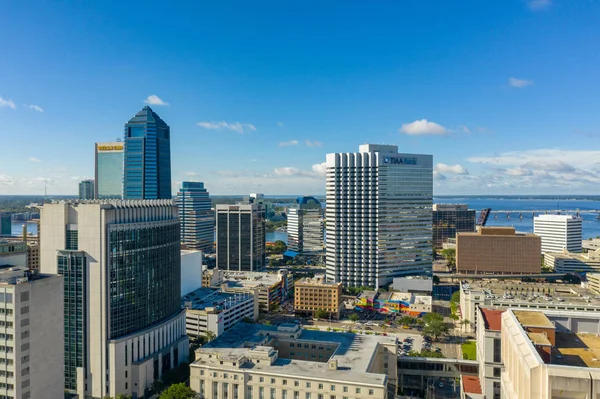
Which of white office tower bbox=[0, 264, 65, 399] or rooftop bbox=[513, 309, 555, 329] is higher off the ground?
rooftop bbox=[513, 309, 555, 329]

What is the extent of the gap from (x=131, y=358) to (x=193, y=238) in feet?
366

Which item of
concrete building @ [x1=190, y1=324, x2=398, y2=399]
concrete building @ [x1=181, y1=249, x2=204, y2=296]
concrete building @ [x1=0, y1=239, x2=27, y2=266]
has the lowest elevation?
concrete building @ [x1=190, y1=324, x2=398, y2=399]

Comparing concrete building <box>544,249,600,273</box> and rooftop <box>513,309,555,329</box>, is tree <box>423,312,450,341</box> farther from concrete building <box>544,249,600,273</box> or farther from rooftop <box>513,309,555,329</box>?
concrete building <box>544,249,600,273</box>

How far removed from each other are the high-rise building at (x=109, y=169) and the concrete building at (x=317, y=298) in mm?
87830

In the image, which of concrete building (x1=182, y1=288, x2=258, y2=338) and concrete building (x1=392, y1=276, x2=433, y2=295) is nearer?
concrete building (x1=182, y1=288, x2=258, y2=338)

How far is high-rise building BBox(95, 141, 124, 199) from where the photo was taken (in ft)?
513

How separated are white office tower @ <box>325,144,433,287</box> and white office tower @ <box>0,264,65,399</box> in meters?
76.6

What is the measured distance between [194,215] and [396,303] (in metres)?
90.1

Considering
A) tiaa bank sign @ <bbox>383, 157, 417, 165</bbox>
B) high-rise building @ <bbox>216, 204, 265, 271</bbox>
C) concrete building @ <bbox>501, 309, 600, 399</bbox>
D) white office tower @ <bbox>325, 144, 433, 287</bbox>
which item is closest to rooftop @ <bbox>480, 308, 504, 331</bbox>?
concrete building @ <bbox>501, 309, 600, 399</bbox>

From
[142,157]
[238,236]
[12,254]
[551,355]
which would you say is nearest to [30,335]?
[12,254]

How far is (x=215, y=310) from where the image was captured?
74812 mm

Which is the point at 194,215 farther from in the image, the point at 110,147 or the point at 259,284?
the point at 259,284

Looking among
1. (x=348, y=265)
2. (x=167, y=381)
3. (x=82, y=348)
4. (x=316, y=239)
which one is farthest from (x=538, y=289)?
(x=316, y=239)

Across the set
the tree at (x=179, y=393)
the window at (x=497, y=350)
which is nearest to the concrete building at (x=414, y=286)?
the tree at (x=179, y=393)
